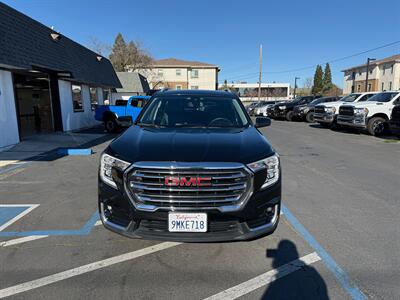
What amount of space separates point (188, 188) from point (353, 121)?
1385 centimetres

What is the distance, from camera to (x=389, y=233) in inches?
149

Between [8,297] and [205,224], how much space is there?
1.84 m

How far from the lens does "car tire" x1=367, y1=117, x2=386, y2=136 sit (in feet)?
44.6

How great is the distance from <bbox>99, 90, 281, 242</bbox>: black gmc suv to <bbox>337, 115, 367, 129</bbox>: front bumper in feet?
41.8

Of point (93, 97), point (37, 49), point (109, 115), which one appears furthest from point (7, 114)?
point (93, 97)

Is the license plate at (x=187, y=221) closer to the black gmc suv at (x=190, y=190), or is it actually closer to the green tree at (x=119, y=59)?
the black gmc suv at (x=190, y=190)

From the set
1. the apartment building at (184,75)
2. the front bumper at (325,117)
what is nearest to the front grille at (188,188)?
the front bumper at (325,117)

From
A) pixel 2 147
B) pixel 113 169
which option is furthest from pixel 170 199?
pixel 2 147

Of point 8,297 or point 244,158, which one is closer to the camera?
point 8,297

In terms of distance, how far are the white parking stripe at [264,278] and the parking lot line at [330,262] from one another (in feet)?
0.35

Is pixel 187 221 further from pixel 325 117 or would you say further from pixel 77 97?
pixel 77 97

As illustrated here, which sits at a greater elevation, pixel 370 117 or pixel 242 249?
pixel 370 117

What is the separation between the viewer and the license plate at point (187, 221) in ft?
8.77

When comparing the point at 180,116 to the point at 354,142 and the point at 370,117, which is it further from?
the point at 370,117
